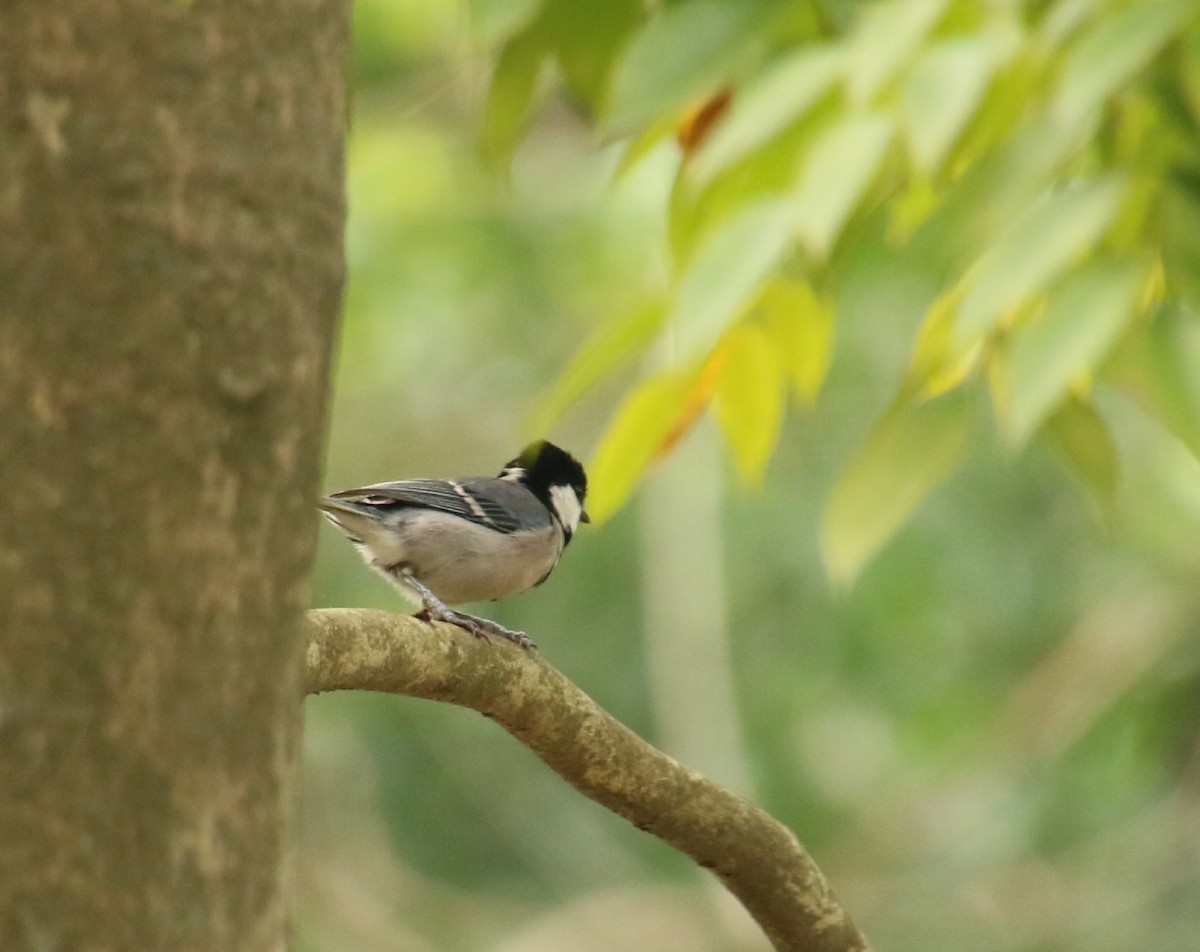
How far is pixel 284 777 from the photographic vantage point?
0.94m

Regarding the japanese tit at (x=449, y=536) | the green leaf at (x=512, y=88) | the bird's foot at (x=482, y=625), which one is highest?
the japanese tit at (x=449, y=536)

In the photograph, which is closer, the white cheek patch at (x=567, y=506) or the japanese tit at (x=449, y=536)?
the japanese tit at (x=449, y=536)

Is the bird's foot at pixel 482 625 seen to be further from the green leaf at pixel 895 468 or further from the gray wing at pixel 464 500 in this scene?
the green leaf at pixel 895 468

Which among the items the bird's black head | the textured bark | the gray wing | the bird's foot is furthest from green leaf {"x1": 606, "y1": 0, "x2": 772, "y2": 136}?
the bird's black head

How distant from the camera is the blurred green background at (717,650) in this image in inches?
230

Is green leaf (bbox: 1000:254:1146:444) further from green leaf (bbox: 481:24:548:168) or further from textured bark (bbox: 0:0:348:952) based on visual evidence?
textured bark (bbox: 0:0:348:952)

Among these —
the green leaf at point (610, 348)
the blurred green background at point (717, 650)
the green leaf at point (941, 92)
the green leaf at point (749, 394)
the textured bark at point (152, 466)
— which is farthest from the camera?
the blurred green background at point (717, 650)

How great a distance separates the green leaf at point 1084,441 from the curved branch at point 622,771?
814mm

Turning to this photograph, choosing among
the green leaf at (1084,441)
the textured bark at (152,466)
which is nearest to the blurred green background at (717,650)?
the green leaf at (1084,441)

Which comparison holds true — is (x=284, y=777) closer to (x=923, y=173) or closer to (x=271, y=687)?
(x=271, y=687)

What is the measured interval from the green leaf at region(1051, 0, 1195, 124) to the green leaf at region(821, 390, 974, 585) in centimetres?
33

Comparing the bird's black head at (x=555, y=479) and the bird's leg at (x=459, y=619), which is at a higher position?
Result: the bird's black head at (x=555, y=479)

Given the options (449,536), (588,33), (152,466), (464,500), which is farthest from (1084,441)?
(464,500)

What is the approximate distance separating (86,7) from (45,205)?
0.34 feet
